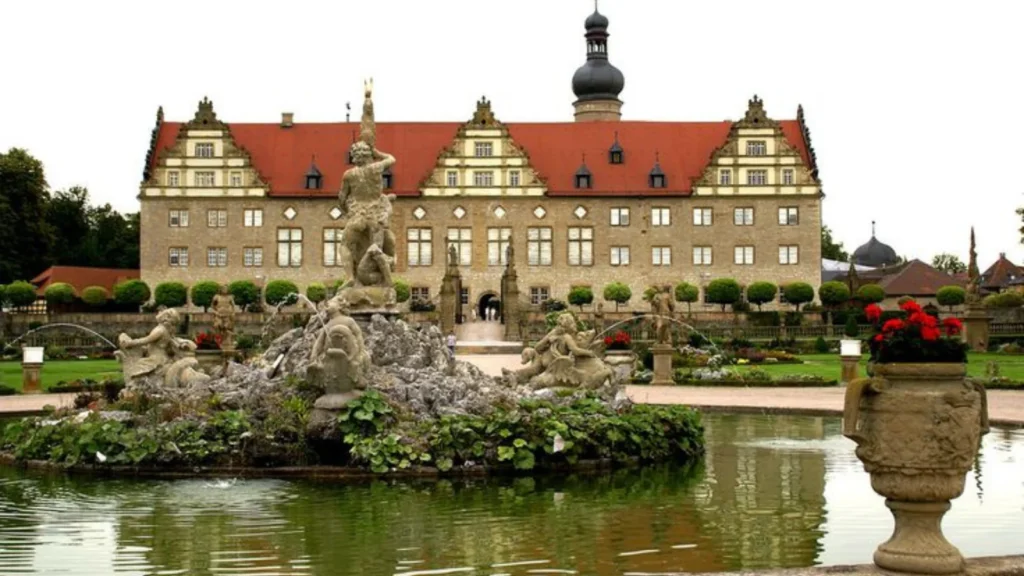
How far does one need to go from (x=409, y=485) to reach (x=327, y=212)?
49632mm

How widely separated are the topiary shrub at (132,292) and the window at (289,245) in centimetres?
679

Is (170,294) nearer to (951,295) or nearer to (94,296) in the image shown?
(94,296)

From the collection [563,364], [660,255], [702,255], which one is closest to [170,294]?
[660,255]

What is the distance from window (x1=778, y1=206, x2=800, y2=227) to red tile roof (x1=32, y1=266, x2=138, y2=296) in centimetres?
3085

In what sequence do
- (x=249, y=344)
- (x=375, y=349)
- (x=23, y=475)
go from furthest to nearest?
(x=249, y=344), (x=375, y=349), (x=23, y=475)

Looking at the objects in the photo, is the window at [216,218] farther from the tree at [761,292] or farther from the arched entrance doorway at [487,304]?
the tree at [761,292]

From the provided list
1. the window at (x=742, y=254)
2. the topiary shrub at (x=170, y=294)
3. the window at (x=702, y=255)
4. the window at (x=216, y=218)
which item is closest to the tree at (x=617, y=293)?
the window at (x=702, y=255)

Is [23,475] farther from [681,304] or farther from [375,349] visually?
[681,304]

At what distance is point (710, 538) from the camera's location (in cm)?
966

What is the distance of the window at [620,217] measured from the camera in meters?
61.4

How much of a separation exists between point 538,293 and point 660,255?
601cm

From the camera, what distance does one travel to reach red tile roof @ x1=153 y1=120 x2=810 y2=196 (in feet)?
202

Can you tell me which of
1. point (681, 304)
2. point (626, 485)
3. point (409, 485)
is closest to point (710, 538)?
point (626, 485)

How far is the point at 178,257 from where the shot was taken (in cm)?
6072
